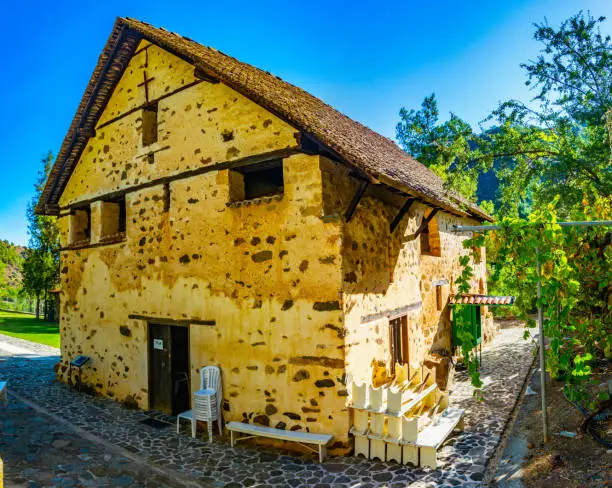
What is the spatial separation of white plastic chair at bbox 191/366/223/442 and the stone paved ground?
364 mm

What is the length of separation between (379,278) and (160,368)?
16.5ft

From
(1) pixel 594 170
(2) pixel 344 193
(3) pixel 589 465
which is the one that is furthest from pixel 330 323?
(1) pixel 594 170

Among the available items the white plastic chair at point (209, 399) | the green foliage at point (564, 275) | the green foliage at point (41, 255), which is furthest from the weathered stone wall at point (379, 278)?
the green foliage at point (41, 255)

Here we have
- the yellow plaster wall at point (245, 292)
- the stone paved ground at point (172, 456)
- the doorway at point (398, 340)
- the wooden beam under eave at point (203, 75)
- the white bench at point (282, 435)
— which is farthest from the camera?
the doorway at point (398, 340)

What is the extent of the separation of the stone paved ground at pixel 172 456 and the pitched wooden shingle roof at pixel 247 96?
415 cm

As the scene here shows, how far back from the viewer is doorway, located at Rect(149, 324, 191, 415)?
839 cm

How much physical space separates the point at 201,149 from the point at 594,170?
842cm

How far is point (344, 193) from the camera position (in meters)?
6.86

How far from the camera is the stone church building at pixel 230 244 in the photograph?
21.0 ft

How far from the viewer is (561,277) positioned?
491cm

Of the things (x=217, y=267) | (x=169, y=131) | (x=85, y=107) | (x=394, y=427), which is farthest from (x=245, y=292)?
(x=85, y=107)

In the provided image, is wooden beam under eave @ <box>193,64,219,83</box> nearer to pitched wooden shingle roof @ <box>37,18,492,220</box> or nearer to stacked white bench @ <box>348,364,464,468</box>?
pitched wooden shingle roof @ <box>37,18,492,220</box>

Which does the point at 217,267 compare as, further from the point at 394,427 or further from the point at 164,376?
the point at 394,427

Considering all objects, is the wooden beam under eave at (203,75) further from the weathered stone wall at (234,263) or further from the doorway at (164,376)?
the doorway at (164,376)
